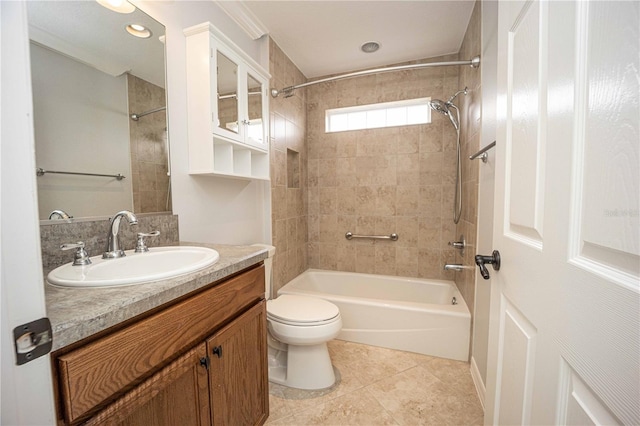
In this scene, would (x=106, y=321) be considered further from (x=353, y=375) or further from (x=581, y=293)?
(x=353, y=375)

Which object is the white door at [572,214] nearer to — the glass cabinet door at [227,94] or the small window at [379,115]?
the glass cabinet door at [227,94]

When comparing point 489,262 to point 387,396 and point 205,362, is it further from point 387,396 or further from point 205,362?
point 387,396

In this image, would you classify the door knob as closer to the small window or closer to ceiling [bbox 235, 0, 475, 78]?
ceiling [bbox 235, 0, 475, 78]

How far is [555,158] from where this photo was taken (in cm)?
50

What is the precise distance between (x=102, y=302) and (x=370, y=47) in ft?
8.20

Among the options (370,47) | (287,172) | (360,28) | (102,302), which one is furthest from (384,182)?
(102,302)

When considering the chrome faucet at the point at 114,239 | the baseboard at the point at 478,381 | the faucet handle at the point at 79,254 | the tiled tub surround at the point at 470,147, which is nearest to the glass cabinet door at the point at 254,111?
the chrome faucet at the point at 114,239

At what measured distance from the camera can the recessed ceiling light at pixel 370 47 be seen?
2.14 meters

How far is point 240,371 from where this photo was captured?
102cm

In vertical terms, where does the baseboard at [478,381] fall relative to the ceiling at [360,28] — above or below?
below

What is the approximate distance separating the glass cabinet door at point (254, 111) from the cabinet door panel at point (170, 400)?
1278mm

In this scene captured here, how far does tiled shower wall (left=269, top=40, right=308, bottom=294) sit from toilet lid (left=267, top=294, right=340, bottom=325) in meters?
0.50

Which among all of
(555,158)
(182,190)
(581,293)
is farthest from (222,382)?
(555,158)

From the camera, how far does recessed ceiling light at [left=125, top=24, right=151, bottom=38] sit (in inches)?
45.3
